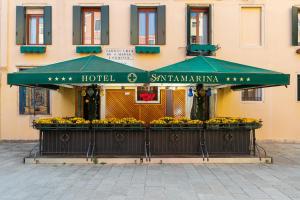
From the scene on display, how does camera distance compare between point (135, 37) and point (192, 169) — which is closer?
point (192, 169)

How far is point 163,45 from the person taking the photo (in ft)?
44.5

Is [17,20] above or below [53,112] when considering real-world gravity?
above

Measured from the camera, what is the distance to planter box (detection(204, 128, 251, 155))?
9.39 meters

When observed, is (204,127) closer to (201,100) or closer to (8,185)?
(201,100)

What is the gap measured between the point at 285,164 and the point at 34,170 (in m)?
6.56

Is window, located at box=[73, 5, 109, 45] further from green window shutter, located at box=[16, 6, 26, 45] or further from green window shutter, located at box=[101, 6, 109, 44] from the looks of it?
green window shutter, located at box=[16, 6, 26, 45]

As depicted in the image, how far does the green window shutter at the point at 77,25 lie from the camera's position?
13.6m

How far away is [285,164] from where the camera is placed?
30.0 ft

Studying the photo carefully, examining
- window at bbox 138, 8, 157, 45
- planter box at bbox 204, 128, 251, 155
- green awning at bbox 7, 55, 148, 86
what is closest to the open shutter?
green awning at bbox 7, 55, 148, 86

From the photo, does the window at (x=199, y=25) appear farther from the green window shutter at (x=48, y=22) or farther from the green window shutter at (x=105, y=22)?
the green window shutter at (x=48, y=22)

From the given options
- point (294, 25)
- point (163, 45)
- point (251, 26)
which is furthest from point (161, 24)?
point (294, 25)

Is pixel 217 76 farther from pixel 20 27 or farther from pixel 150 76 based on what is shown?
pixel 20 27

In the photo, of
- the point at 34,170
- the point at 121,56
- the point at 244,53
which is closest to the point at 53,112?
the point at 121,56

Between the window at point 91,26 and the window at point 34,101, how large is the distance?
9.06 ft
